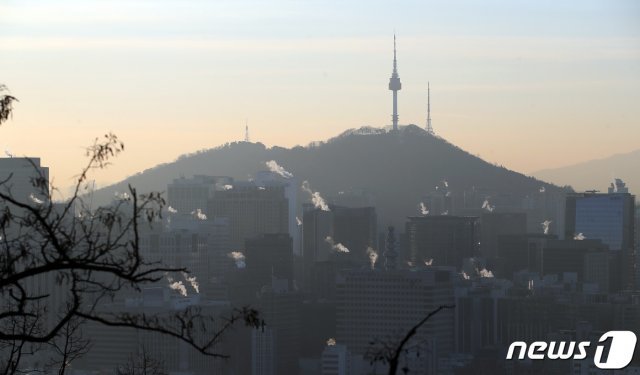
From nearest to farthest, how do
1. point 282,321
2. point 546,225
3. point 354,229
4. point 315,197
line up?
point 282,321 < point 354,229 < point 546,225 < point 315,197

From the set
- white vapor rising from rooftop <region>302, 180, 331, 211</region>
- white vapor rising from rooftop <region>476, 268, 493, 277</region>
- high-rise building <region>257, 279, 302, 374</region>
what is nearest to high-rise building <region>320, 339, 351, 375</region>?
high-rise building <region>257, 279, 302, 374</region>

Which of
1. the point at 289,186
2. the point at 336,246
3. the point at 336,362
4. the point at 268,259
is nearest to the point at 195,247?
the point at 268,259

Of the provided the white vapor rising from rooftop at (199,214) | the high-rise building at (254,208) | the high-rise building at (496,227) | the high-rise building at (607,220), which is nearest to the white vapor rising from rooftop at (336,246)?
the high-rise building at (254,208)

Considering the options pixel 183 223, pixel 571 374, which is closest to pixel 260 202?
pixel 183 223

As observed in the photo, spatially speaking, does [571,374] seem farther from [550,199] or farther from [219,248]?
[550,199]

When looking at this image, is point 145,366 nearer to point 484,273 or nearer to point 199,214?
point 484,273

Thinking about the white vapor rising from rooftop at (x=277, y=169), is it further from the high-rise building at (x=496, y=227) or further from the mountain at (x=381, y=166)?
the high-rise building at (x=496, y=227)
